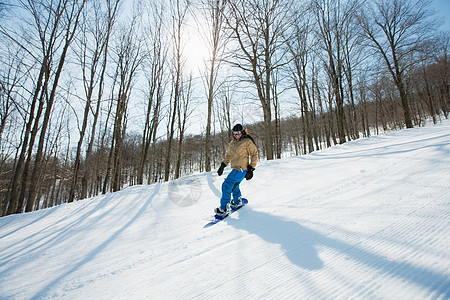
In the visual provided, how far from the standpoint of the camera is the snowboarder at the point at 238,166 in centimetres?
322

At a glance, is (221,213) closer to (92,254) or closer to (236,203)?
(236,203)

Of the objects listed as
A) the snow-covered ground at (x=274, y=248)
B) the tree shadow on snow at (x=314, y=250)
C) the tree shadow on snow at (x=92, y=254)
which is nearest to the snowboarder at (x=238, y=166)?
the snow-covered ground at (x=274, y=248)

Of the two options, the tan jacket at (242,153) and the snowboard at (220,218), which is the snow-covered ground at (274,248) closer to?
the snowboard at (220,218)

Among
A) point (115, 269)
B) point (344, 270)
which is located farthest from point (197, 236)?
point (344, 270)

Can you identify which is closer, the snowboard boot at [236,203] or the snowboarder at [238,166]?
the snowboarder at [238,166]

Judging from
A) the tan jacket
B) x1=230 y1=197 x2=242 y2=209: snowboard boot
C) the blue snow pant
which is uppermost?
the tan jacket

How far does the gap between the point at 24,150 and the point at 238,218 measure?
964 cm

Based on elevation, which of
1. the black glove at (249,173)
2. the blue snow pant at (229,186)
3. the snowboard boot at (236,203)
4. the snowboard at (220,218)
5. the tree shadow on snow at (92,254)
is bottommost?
the tree shadow on snow at (92,254)

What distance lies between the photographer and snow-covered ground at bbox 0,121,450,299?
1187 millimetres

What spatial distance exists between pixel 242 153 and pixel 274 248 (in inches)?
72.3

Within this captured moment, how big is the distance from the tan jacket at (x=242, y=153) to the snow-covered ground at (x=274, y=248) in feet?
2.74

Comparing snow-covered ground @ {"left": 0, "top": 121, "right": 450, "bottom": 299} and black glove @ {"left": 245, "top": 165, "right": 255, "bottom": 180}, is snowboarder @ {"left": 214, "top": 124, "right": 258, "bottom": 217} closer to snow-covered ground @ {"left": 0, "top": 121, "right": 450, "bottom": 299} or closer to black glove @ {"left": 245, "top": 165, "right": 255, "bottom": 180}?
black glove @ {"left": 245, "top": 165, "right": 255, "bottom": 180}

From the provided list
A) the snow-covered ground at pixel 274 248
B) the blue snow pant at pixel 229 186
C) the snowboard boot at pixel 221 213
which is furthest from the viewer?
the blue snow pant at pixel 229 186

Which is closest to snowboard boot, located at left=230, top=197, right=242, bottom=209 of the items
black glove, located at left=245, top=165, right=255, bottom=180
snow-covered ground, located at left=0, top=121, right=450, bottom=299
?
snow-covered ground, located at left=0, top=121, right=450, bottom=299
